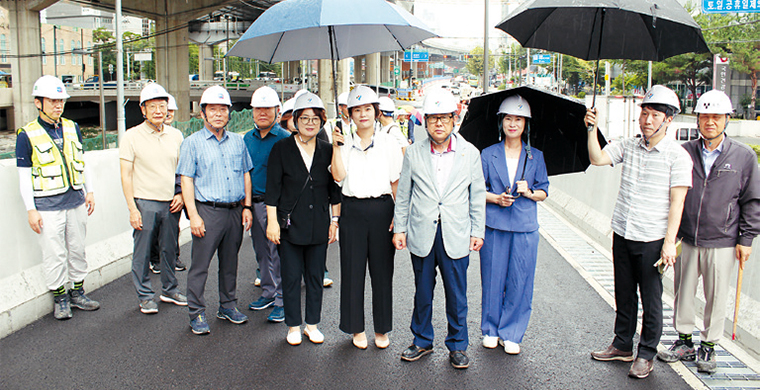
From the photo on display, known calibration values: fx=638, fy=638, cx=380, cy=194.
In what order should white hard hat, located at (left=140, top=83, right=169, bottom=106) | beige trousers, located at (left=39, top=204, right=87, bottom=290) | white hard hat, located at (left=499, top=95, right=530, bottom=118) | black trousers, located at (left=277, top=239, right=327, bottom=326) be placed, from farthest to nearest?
white hard hat, located at (left=140, top=83, right=169, bottom=106), beige trousers, located at (left=39, top=204, right=87, bottom=290), black trousers, located at (left=277, top=239, right=327, bottom=326), white hard hat, located at (left=499, top=95, right=530, bottom=118)

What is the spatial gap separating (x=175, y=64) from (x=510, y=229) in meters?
52.7

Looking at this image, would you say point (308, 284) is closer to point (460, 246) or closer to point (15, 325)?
point (460, 246)

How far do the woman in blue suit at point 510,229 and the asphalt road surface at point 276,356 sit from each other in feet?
0.88

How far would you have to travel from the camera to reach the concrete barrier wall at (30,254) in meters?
5.77

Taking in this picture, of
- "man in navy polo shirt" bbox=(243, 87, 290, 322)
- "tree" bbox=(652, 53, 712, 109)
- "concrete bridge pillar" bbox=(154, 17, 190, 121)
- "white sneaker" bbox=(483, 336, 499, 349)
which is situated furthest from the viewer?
"concrete bridge pillar" bbox=(154, 17, 190, 121)

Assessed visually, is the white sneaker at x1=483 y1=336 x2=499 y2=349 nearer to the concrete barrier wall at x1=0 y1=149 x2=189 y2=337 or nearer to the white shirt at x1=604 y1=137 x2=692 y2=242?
the white shirt at x1=604 y1=137 x2=692 y2=242

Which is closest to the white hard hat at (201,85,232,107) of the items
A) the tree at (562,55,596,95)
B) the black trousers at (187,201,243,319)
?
the black trousers at (187,201,243,319)

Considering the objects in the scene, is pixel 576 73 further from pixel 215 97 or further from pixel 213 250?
pixel 213 250

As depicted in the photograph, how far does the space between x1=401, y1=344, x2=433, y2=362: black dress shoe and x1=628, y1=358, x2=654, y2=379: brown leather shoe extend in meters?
1.54

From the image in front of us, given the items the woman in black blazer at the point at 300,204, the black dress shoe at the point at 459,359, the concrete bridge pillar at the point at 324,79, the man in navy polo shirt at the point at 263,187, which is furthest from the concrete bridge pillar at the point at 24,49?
the black dress shoe at the point at 459,359

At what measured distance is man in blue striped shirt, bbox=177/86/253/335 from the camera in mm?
5660

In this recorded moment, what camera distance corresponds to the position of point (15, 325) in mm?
5684

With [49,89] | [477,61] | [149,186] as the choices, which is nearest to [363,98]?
[149,186]

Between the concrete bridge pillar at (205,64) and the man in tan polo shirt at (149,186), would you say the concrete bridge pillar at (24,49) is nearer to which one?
the man in tan polo shirt at (149,186)
